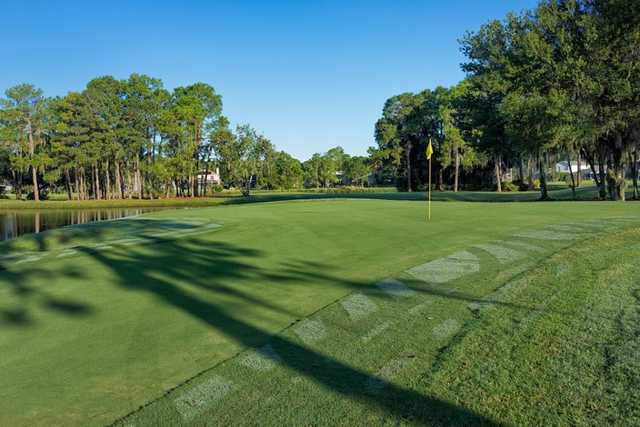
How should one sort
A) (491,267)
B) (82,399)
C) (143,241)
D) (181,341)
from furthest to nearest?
1. (143,241)
2. (491,267)
3. (181,341)
4. (82,399)

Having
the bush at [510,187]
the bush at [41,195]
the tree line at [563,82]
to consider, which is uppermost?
the tree line at [563,82]

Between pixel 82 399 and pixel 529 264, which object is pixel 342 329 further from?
pixel 529 264

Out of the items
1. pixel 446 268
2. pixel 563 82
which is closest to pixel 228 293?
pixel 446 268

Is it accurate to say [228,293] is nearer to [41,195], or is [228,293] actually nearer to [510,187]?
[510,187]

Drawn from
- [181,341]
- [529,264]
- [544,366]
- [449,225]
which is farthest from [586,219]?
[181,341]

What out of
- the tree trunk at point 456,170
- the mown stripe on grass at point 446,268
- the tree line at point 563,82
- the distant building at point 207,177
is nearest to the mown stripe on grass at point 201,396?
the mown stripe on grass at point 446,268

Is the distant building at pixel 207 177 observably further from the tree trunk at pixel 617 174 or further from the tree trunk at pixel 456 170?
the tree trunk at pixel 617 174

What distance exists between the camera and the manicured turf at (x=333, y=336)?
3537 millimetres

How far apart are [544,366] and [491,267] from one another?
397cm

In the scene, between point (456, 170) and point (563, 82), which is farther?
point (456, 170)

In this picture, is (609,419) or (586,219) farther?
(586,219)

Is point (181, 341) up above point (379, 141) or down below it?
below

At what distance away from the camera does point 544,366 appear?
156 inches

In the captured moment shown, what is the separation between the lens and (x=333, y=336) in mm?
5027
